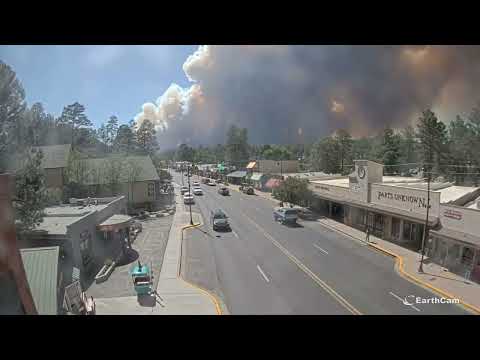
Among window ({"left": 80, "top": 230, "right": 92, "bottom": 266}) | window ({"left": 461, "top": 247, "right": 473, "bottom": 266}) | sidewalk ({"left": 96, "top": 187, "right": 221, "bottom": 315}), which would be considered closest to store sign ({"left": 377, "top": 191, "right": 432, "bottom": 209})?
window ({"left": 461, "top": 247, "right": 473, "bottom": 266})

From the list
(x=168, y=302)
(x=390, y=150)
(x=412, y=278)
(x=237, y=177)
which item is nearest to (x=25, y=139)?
(x=168, y=302)

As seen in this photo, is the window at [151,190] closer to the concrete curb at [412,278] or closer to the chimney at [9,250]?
the concrete curb at [412,278]

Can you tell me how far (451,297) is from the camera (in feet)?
23.2

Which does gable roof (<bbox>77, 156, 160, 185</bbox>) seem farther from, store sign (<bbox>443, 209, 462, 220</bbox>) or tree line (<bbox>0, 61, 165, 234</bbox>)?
store sign (<bbox>443, 209, 462, 220</bbox>)

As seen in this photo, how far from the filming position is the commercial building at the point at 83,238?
770cm

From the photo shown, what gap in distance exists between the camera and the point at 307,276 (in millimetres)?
8430

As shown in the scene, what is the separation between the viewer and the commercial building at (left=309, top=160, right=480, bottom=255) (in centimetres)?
1132

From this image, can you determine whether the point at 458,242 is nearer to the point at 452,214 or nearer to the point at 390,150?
the point at 452,214

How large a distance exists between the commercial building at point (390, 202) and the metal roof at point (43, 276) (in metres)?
11.2

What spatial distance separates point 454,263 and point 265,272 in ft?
18.9

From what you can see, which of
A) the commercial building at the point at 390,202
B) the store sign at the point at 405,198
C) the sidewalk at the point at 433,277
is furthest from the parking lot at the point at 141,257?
the store sign at the point at 405,198

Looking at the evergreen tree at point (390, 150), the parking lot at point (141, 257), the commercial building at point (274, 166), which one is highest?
the evergreen tree at point (390, 150)
